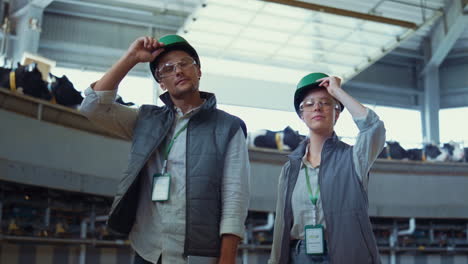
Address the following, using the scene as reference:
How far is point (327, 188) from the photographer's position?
2.74 meters

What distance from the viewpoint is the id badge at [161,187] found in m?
2.09

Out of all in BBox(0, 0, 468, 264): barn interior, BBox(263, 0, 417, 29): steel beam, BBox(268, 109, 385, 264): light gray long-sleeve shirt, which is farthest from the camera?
BBox(263, 0, 417, 29): steel beam

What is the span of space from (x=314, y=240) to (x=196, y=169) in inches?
34.1

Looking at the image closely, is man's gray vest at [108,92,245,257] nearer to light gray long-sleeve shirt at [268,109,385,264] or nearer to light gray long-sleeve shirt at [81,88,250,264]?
light gray long-sleeve shirt at [81,88,250,264]

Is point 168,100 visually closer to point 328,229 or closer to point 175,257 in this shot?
point 175,257

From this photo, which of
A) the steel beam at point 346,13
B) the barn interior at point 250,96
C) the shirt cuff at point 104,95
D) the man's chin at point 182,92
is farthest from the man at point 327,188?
the steel beam at point 346,13

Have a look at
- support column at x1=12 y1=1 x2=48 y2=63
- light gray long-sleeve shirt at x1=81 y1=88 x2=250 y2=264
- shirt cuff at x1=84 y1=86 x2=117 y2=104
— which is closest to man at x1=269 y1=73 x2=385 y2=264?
light gray long-sleeve shirt at x1=81 y1=88 x2=250 y2=264

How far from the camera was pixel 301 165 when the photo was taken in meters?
2.99

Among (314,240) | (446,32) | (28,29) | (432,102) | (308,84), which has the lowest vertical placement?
(314,240)

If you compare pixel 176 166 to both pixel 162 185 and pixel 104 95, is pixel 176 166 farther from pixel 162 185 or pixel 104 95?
pixel 104 95

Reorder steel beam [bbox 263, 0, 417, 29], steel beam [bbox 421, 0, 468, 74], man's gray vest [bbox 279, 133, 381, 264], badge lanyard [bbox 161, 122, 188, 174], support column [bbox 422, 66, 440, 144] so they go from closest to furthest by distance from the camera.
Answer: badge lanyard [bbox 161, 122, 188, 174]
man's gray vest [bbox 279, 133, 381, 264]
steel beam [bbox 263, 0, 417, 29]
steel beam [bbox 421, 0, 468, 74]
support column [bbox 422, 66, 440, 144]

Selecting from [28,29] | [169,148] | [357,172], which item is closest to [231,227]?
[169,148]

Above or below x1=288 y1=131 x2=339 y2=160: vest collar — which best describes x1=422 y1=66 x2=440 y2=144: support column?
above

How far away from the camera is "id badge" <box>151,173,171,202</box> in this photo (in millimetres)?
2094
